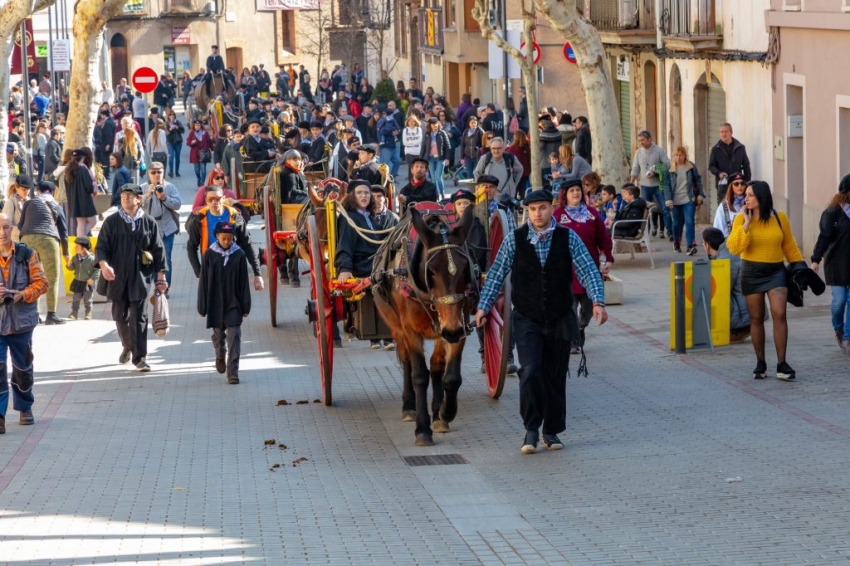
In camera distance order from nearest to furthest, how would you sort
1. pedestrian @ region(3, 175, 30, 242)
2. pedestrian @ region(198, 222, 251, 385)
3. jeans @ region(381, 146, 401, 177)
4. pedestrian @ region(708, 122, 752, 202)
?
pedestrian @ region(198, 222, 251, 385) → pedestrian @ region(3, 175, 30, 242) → pedestrian @ region(708, 122, 752, 202) → jeans @ region(381, 146, 401, 177)

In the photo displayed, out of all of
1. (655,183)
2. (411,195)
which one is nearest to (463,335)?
(411,195)

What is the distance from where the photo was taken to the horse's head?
10.3 meters

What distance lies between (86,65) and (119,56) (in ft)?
157

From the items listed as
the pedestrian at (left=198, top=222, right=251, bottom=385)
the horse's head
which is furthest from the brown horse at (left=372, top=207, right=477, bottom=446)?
the pedestrian at (left=198, top=222, right=251, bottom=385)

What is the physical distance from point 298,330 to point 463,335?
23.1ft

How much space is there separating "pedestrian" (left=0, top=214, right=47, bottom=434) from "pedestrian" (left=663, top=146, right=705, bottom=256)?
12.3 meters

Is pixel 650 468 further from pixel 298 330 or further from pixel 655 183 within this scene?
pixel 655 183

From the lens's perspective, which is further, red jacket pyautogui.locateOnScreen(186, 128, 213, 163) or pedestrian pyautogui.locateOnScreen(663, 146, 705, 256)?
red jacket pyautogui.locateOnScreen(186, 128, 213, 163)

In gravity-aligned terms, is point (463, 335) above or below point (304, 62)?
below

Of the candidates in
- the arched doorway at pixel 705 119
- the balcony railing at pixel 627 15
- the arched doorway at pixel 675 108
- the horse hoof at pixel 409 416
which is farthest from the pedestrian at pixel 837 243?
the balcony railing at pixel 627 15

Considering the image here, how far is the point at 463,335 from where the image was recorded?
410 inches

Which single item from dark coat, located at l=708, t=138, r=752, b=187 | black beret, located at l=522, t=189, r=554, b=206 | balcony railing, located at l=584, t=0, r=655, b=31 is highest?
balcony railing, located at l=584, t=0, r=655, b=31

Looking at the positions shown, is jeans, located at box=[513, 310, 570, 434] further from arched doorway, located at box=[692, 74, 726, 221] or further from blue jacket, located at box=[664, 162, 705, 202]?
arched doorway, located at box=[692, 74, 726, 221]

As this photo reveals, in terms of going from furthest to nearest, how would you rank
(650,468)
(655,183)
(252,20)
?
(252,20)
(655,183)
(650,468)
